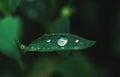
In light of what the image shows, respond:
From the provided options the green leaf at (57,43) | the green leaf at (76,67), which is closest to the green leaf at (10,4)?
the green leaf at (57,43)

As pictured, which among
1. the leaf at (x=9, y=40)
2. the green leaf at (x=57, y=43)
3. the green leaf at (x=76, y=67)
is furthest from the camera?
the green leaf at (x=76, y=67)

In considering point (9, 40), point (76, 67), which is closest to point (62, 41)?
Result: point (9, 40)

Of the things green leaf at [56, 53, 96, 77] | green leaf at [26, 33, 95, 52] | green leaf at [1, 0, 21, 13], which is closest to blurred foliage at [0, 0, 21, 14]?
green leaf at [1, 0, 21, 13]

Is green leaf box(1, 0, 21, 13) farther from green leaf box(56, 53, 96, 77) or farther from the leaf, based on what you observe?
green leaf box(56, 53, 96, 77)

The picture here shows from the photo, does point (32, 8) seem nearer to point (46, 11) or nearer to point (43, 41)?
point (46, 11)

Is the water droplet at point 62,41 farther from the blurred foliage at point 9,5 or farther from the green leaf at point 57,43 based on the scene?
the blurred foliage at point 9,5

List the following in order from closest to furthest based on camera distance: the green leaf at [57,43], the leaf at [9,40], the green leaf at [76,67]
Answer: the green leaf at [57,43]
the leaf at [9,40]
the green leaf at [76,67]

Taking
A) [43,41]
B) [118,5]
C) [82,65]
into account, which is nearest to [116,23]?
[118,5]
